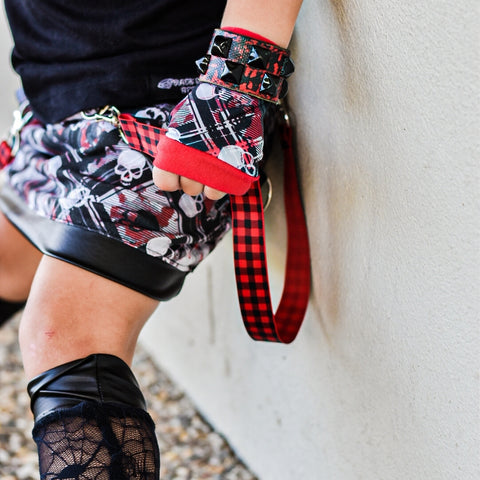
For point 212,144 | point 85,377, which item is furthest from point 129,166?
point 85,377

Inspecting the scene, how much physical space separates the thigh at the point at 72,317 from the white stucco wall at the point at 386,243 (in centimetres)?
32

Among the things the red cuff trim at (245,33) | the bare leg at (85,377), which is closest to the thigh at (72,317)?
the bare leg at (85,377)

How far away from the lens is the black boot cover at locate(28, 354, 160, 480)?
0.81 metres

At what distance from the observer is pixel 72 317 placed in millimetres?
889

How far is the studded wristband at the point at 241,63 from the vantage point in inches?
33.4

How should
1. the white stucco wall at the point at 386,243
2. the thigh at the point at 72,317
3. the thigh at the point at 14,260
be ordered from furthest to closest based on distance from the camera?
the thigh at the point at 14,260 < the thigh at the point at 72,317 < the white stucco wall at the point at 386,243

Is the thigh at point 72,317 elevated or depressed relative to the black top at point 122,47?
depressed

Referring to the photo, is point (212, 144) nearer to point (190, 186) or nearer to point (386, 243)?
point (190, 186)

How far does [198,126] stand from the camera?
832mm

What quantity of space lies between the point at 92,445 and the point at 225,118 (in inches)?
16.2

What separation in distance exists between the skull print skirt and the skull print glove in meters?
0.10

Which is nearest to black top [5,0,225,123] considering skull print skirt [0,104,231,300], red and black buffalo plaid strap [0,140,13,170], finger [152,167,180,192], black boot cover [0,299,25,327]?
skull print skirt [0,104,231,300]

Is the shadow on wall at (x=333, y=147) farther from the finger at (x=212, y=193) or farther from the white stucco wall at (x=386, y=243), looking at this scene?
the finger at (x=212, y=193)

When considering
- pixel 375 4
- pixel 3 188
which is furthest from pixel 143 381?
pixel 375 4
